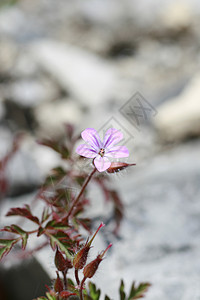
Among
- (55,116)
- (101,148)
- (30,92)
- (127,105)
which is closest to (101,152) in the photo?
(101,148)

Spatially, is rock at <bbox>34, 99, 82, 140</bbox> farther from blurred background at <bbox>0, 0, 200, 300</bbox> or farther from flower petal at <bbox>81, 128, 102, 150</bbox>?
flower petal at <bbox>81, 128, 102, 150</bbox>

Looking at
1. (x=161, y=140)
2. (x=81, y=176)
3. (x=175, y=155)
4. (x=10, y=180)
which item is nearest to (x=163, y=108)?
(x=161, y=140)

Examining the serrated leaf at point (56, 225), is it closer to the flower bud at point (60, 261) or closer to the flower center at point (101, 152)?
the flower bud at point (60, 261)

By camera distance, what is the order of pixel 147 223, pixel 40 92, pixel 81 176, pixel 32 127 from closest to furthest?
pixel 81 176 → pixel 147 223 → pixel 32 127 → pixel 40 92

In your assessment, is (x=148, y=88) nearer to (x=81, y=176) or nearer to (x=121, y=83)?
(x=121, y=83)

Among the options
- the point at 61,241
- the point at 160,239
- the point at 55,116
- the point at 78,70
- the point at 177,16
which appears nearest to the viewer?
the point at 61,241

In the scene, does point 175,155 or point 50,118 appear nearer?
point 175,155

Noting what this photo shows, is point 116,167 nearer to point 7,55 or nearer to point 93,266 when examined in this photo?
point 93,266

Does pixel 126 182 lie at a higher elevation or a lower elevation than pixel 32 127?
lower
